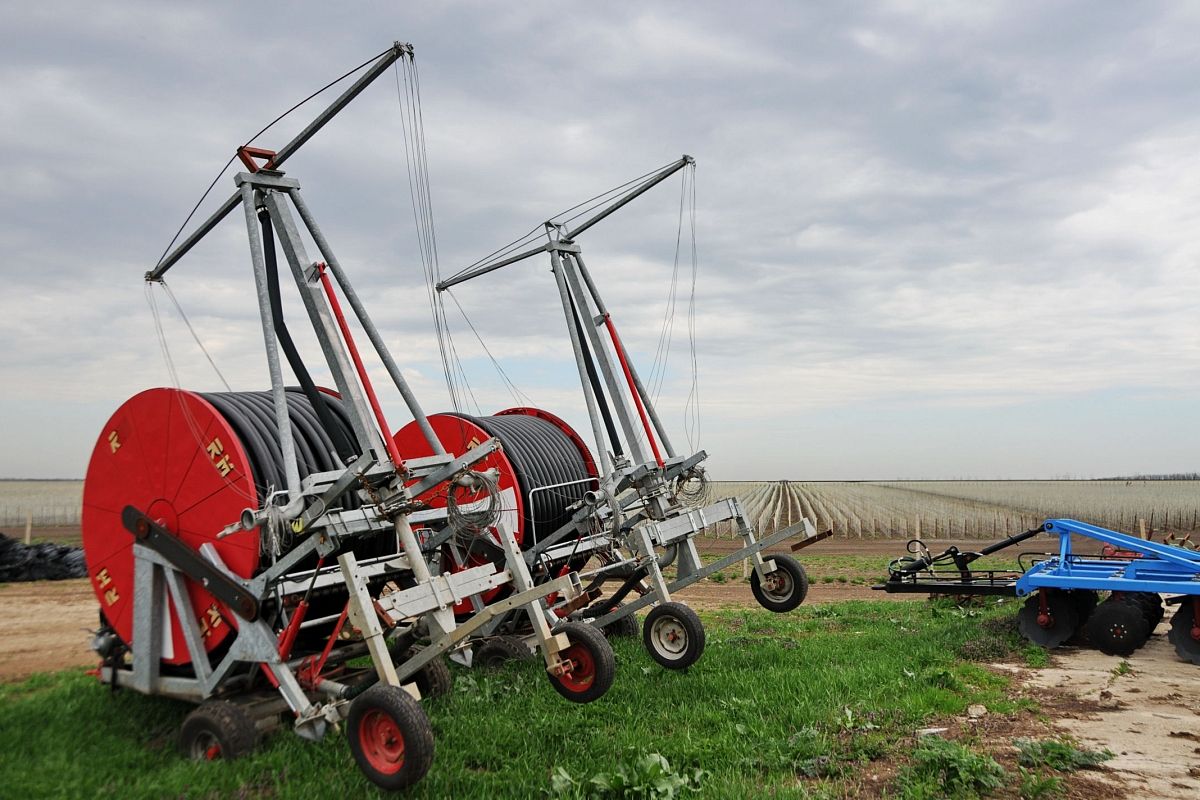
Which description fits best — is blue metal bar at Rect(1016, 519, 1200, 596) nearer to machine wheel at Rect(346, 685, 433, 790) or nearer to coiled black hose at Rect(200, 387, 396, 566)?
coiled black hose at Rect(200, 387, 396, 566)

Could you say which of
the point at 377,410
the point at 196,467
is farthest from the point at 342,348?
the point at 196,467

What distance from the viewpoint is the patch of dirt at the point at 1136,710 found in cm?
609

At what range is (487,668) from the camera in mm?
10438

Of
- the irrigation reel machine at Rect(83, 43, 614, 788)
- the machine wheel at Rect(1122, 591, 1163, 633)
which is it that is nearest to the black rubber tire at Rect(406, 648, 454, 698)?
the irrigation reel machine at Rect(83, 43, 614, 788)

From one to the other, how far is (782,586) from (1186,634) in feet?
14.2

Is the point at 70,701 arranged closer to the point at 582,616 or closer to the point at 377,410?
the point at 377,410

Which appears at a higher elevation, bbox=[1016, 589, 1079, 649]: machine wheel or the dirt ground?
bbox=[1016, 589, 1079, 649]: machine wheel

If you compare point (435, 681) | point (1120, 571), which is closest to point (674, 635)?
point (435, 681)

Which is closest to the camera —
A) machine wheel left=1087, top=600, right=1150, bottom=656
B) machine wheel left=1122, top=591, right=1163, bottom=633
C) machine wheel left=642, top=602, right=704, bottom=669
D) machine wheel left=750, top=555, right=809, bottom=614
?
machine wheel left=642, top=602, right=704, bottom=669

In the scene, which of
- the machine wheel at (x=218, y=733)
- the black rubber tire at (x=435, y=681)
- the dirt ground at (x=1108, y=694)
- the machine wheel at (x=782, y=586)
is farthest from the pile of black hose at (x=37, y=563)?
the machine wheel at (x=782, y=586)

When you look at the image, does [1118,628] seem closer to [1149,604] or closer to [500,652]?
[1149,604]

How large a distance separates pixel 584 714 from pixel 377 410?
3298 mm

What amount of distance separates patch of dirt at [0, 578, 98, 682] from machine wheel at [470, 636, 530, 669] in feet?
13.9

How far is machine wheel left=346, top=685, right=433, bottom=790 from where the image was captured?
5715 millimetres
